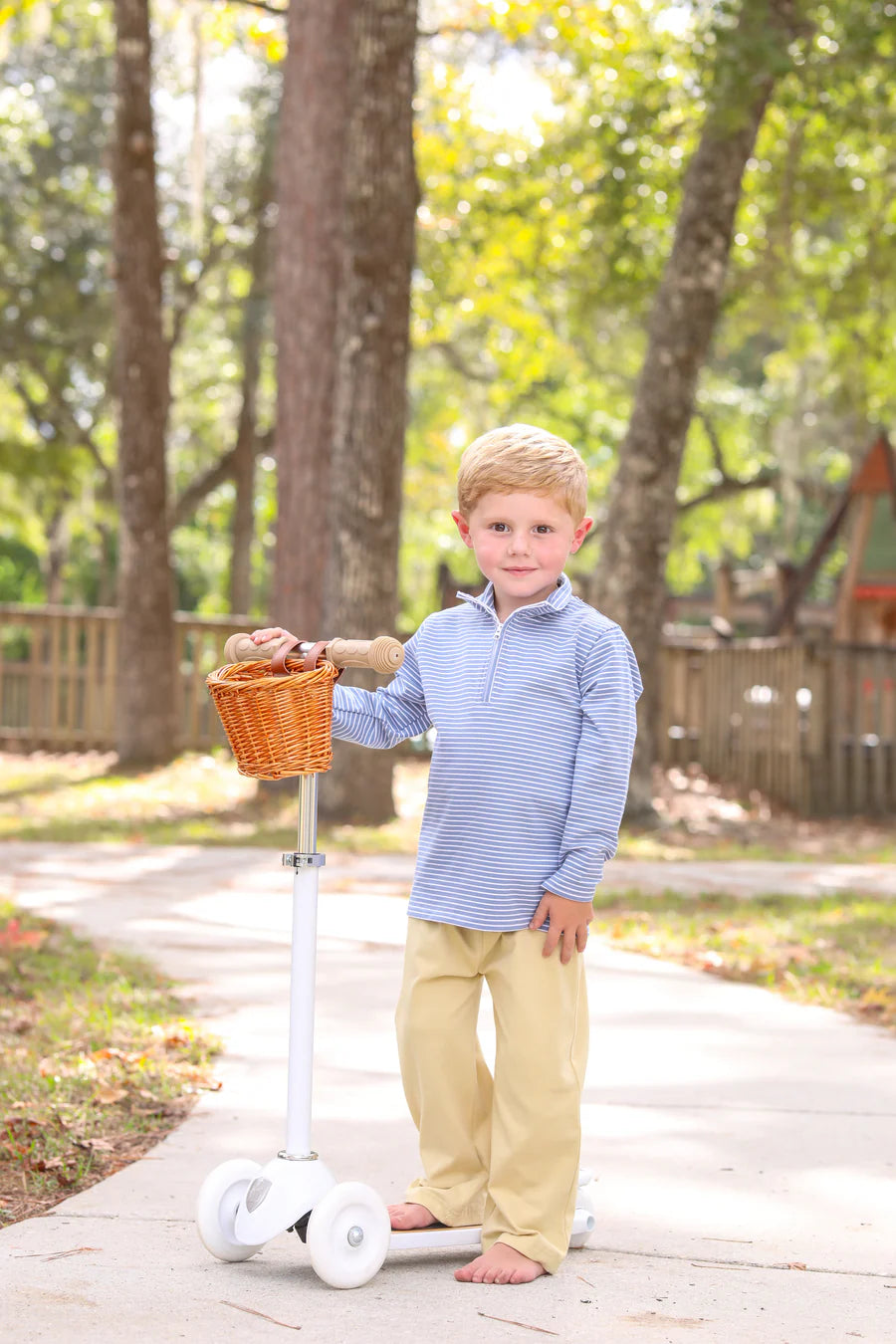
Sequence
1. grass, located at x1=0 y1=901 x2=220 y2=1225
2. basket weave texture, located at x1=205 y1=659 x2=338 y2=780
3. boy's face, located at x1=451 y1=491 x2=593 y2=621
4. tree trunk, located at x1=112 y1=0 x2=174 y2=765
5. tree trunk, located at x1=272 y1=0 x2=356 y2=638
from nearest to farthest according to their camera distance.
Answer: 1. basket weave texture, located at x1=205 y1=659 x2=338 y2=780
2. boy's face, located at x1=451 y1=491 x2=593 y2=621
3. grass, located at x1=0 y1=901 x2=220 y2=1225
4. tree trunk, located at x1=272 y1=0 x2=356 y2=638
5. tree trunk, located at x1=112 y1=0 x2=174 y2=765

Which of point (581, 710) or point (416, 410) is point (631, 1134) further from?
point (416, 410)

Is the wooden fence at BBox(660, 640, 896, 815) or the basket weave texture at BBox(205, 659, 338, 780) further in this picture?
the wooden fence at BBox(660, 640, 896, 815)

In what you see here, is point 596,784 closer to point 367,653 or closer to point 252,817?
point 367,653

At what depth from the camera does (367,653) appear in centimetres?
269

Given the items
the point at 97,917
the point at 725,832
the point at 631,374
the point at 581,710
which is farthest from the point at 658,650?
the point at 631,374

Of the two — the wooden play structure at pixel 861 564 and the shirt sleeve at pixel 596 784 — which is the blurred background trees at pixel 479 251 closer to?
the wooden play structure at pixel 861 564

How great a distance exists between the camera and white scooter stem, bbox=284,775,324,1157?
2.67 m

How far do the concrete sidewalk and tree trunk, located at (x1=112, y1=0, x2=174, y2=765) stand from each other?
307 inches

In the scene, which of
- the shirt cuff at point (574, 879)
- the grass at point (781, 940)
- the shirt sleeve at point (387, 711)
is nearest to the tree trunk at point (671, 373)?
the grass at point (781, 940)

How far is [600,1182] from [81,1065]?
1486mm

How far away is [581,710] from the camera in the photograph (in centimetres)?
289

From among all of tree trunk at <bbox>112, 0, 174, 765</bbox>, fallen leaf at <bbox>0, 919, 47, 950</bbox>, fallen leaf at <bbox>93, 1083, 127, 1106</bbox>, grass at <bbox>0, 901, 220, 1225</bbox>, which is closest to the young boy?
grass at <bbox>0, 901, 220, 1225</bbox>

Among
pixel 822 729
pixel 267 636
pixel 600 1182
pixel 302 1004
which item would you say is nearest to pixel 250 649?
pixel 267 636

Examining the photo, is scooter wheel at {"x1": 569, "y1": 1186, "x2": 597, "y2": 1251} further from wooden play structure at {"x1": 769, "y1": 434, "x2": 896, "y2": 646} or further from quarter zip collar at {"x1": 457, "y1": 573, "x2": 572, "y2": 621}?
wooden play structure at {"x1": 769, "y1": 434, "x2": 896, "y2": 646}
